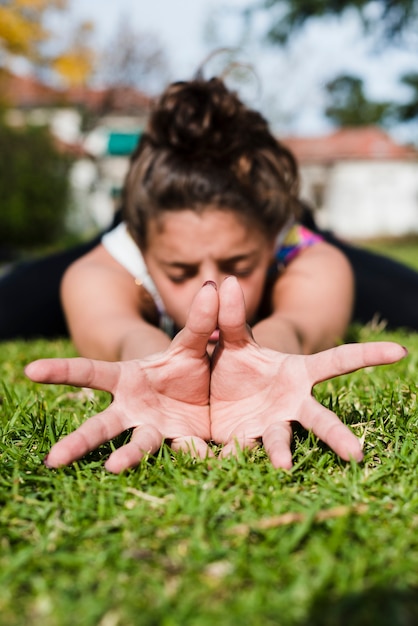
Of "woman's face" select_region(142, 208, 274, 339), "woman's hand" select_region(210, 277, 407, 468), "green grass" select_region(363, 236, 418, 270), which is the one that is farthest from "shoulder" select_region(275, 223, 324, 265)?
"green grass" select_region(363, 236, 418, 270)

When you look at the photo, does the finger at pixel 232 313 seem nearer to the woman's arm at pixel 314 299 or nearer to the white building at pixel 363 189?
the woman's arm at pixel 314 299

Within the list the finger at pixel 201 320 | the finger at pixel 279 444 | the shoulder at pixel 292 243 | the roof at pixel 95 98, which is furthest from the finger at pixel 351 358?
the roof at pixel 95 98

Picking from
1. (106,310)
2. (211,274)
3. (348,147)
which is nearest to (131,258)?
(106,310)

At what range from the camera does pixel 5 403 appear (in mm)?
2229

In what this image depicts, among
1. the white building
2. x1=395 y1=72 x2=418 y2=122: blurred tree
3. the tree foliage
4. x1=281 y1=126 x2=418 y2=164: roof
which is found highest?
x1=395 y1=72 x2=418 y2=122: blurred tree

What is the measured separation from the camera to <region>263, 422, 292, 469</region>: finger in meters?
1.55

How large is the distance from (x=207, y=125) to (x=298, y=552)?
239 cm

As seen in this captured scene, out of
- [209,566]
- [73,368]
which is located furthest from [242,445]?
[209,566]

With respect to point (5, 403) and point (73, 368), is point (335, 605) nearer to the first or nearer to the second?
point (73, 368)

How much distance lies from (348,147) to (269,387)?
4127 cm

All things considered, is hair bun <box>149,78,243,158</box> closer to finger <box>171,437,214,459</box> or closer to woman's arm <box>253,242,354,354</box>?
woman's arm <box>253,242,354,354</box>

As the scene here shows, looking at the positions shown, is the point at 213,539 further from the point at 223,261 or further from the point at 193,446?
the point at 223,261

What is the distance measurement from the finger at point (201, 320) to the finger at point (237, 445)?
9.4 inches

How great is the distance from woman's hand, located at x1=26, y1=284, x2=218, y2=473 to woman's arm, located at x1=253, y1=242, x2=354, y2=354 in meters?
0.76
